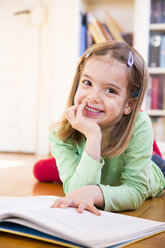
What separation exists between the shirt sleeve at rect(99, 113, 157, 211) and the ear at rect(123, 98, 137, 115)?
4 cm

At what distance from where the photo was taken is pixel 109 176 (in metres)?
1.11

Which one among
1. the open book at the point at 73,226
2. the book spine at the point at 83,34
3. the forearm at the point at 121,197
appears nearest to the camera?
the open book at the point at 73,226

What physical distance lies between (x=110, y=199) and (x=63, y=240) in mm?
323

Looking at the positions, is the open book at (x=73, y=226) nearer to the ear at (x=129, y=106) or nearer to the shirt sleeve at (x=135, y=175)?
the shirt sleeve at (x=135, y=175)

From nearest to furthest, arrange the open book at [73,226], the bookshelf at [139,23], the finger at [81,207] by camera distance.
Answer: the open book at [73,226] → the finger at [81,207] → the bookshelf at [139,23]

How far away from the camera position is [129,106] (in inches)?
41.9

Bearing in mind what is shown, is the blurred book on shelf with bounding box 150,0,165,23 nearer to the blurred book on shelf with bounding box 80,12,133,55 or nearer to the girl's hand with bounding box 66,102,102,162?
the blurred book on shelf with bounding box 80,12,133,55

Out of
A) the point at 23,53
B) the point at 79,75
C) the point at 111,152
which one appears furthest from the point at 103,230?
the point at 23,53

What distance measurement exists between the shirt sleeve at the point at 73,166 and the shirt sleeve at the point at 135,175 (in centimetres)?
5

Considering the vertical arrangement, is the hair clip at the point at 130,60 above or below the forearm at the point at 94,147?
above

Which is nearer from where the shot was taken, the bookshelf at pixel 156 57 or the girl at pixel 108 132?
the girl at pixel 108 132

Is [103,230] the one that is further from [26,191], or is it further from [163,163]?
[163,163]

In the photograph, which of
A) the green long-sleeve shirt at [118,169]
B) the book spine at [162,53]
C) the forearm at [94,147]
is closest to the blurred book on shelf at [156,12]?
the book spine at [162,53]

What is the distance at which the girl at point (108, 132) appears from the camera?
933 mm
